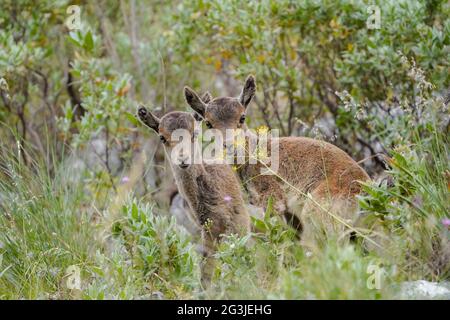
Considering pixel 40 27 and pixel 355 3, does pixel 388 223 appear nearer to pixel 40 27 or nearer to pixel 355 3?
pixel 355 3

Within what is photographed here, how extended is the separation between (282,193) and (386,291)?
2.94 metres

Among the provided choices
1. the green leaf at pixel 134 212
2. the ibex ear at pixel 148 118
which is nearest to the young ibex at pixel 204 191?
the ibex ear at pixel 148 118

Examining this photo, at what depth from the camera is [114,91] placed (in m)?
10.9

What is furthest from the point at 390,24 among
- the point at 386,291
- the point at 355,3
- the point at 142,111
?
the point at 386,291

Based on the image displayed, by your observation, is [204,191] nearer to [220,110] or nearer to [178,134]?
[178,134]

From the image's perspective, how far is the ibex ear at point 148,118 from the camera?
24.9 feet

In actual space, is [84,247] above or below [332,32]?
below

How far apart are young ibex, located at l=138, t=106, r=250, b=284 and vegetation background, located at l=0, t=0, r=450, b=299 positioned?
210 mm

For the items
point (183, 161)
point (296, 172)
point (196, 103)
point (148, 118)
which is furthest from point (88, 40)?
point (183, 161)

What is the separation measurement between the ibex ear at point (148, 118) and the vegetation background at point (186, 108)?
0.28 metres

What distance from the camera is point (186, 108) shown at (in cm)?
984

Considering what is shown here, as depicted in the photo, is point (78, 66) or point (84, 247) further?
point (78, 66)

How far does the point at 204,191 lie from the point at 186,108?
2.43 m
